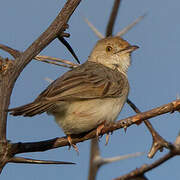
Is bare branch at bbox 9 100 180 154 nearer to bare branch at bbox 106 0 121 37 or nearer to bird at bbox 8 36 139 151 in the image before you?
bare branch at bbox 106 0 121 37

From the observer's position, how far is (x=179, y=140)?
1398 mm

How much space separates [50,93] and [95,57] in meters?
2.68

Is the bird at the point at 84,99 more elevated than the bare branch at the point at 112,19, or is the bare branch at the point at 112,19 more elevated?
the bare branch at the point at 112,19

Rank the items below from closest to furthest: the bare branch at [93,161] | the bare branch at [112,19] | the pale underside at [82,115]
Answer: the bare branch at [93,161] → the bare branch at [112,19] → the pale underside at [82,115]

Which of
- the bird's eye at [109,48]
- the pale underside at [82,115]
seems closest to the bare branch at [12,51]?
the pale underside at [82,115]

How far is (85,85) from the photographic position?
438cm

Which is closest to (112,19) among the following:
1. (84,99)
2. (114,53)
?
(84,99)

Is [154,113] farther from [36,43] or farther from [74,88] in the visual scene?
[74,88]

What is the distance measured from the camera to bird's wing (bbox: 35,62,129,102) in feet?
13.1

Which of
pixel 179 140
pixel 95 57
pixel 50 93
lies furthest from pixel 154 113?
pixel 95 57

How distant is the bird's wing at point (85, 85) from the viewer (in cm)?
399

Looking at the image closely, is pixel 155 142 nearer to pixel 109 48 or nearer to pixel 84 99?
pixel 84 99

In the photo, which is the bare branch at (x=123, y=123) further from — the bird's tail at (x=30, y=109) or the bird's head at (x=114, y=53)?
the bird's head at (x=114, y=53)

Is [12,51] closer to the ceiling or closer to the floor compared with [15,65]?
closer to the ceiling
